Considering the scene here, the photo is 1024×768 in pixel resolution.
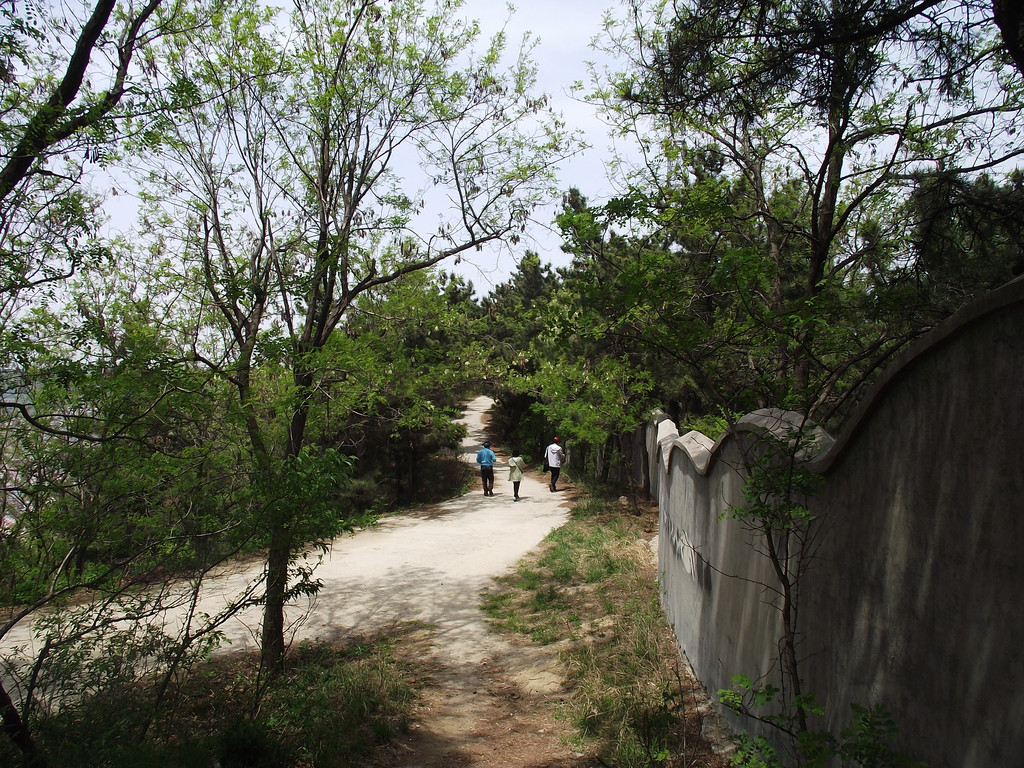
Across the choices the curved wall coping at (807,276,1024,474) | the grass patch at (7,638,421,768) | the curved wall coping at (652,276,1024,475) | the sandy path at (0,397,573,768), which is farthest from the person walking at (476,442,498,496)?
the curved wall coping at (807,276,1024,474)

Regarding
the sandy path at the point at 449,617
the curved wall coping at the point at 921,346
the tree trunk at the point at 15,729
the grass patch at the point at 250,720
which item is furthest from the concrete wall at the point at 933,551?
the tree trunk at the point at 15,729

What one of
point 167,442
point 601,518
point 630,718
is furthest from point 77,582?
point 601,518

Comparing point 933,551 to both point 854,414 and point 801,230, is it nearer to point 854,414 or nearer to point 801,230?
point 854,414

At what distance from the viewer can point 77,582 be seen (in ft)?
15.3

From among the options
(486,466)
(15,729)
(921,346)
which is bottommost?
(15,729)

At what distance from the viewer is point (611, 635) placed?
24.6 ft

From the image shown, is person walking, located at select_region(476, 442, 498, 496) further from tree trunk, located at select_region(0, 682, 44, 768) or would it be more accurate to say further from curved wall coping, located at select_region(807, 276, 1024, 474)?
curved wall coping, located at select_region(807, 276, 1024, 474)

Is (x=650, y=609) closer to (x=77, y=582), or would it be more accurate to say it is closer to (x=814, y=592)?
(x=814, y=592)

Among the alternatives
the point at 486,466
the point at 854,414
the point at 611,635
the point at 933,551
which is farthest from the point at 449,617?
the point at 486,466

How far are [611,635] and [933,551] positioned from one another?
18.5 ft

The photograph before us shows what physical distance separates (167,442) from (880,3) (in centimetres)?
652

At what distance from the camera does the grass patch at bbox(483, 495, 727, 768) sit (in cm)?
481

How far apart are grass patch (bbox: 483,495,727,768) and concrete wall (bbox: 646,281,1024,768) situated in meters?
1.35

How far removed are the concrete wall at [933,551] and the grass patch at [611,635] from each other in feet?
4.44
